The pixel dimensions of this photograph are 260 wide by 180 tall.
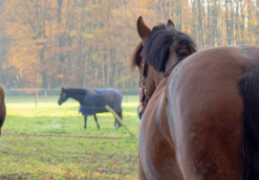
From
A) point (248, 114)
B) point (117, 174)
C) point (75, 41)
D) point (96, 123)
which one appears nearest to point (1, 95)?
point (248, 114)

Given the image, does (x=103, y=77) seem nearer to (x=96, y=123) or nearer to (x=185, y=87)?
(x=96, y=123)

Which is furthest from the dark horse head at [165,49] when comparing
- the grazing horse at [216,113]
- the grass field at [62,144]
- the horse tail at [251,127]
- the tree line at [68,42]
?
the tree line at [68,42]

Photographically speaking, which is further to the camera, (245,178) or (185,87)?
Result: (185,87)

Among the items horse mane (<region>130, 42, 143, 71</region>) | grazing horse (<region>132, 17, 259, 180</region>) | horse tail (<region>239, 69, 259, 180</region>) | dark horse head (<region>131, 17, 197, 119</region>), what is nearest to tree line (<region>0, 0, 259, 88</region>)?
horse mane (<region>130, 42, 143, 71</region>)

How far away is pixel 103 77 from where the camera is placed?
6.64 meters

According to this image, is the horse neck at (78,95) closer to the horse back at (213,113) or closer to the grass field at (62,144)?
the grass field at (62,144)

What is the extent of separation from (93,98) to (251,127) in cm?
568

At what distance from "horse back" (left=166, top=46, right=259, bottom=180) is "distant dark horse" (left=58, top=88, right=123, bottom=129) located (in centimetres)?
548

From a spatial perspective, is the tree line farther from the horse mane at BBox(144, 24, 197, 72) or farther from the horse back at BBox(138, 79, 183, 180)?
the horse back at BBox(138, 79, 183, 180)

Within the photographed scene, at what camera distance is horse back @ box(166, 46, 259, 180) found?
69 centimetres

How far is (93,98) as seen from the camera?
621 centimetres

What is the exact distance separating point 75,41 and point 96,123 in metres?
2.28

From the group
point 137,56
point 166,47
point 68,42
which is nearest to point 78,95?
point 68,42

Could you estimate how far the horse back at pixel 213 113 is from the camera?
688mm
